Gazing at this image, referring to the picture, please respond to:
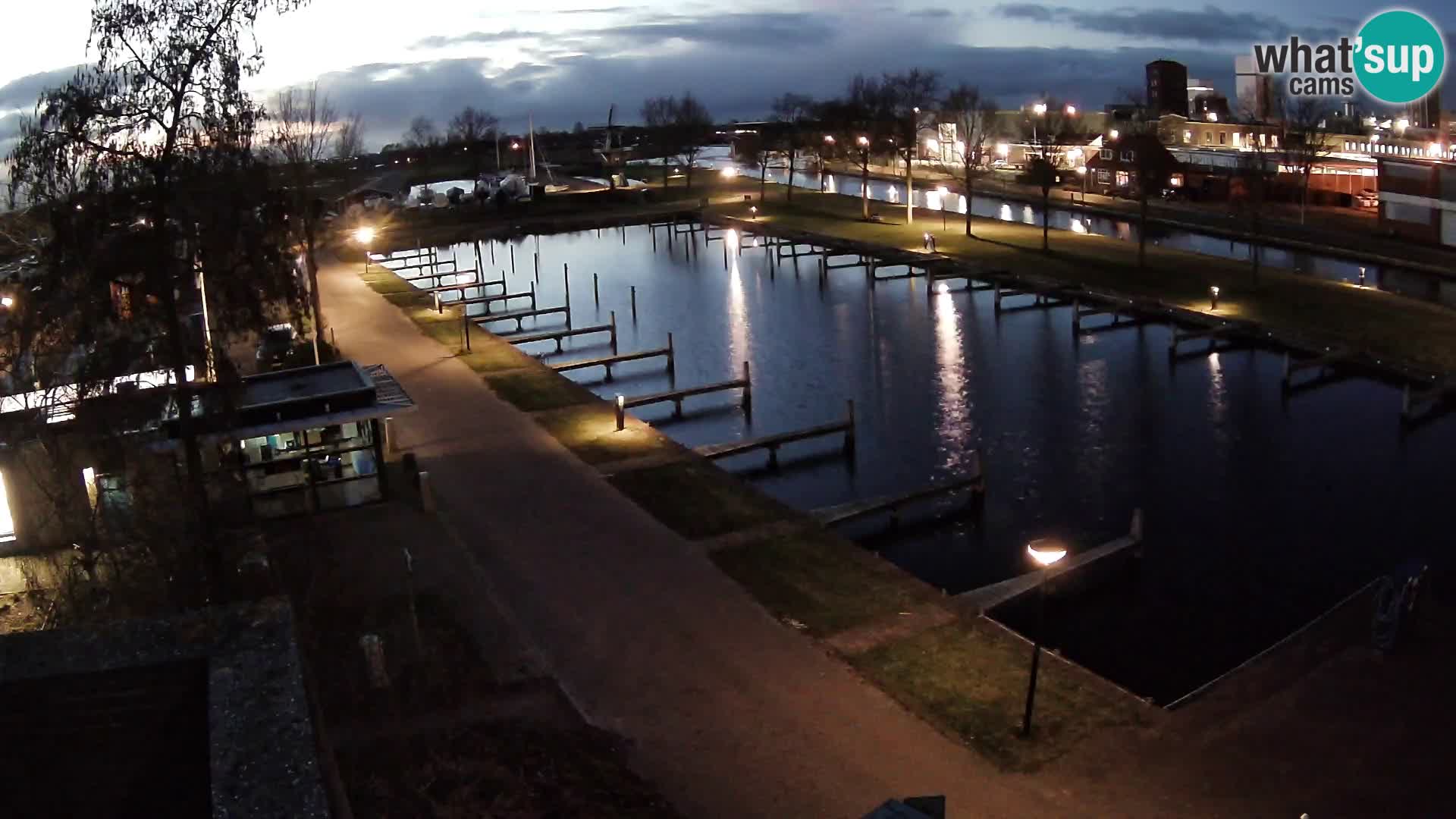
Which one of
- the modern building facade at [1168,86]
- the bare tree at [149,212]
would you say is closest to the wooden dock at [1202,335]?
the bare tree at [149,212]

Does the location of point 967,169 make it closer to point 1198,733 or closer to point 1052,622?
point 1052,622

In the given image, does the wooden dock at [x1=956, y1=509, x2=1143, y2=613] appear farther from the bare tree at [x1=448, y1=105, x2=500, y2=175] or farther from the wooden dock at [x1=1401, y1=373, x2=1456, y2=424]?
the bare tree at [x1=448, y1=105, x2=500, y2=175]

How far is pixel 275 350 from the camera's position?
103 ft

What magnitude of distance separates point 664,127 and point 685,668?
84.3 metres

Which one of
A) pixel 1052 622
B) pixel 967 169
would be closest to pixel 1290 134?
pixel 967 169

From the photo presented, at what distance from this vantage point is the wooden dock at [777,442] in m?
25.5

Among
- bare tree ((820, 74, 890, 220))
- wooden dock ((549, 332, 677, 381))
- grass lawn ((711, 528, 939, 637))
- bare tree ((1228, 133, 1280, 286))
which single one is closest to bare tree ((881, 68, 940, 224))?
bare tree ((820, 74, 890, 220))

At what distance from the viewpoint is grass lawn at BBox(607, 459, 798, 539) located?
20047 millimetres

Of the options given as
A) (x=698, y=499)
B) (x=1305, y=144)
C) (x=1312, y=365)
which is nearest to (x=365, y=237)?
(x=698, y=499)

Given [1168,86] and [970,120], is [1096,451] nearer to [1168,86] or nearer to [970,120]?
[970,120]

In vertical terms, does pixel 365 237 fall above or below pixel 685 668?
above

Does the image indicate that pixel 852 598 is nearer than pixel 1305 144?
Yes

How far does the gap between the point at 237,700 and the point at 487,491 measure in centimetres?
1638

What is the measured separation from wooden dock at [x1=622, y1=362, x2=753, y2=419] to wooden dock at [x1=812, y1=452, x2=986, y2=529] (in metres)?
8.58
